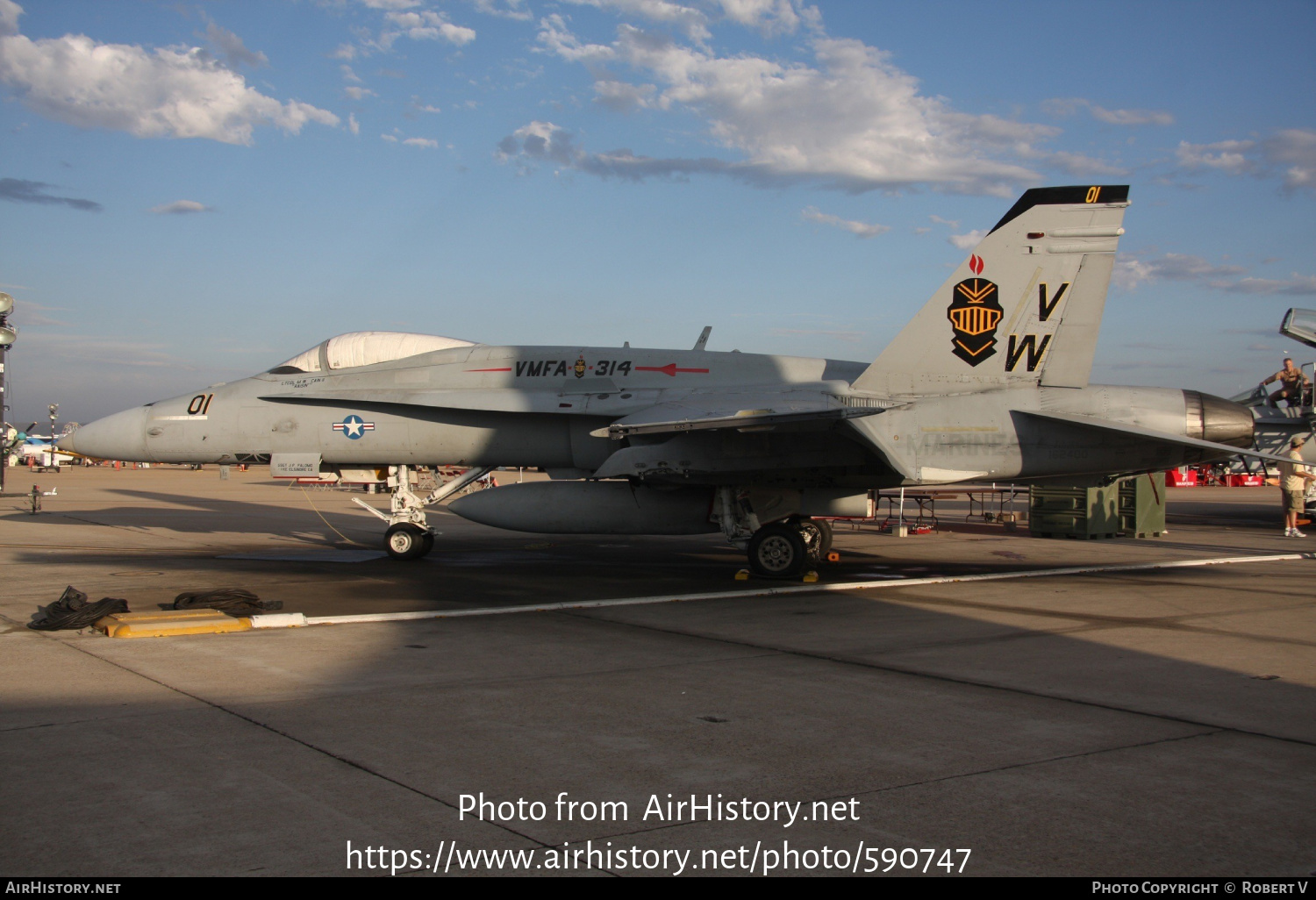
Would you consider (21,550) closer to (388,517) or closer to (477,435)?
(388,517)

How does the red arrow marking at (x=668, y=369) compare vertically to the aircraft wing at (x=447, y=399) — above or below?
above

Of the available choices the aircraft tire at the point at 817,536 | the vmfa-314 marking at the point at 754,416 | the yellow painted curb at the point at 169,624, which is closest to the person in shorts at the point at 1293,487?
the vmfa-314 marking at the point at 754,416

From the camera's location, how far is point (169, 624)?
7.51 meters

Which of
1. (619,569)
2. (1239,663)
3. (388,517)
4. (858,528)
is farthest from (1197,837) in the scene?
(858,528)

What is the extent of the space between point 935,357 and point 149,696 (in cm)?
896

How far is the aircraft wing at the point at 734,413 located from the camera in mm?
9906

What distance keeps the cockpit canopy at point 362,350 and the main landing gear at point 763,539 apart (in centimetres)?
454

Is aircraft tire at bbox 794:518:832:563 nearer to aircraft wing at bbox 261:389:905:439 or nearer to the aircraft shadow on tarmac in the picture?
aircraft wing at bbox 261:389:905:439

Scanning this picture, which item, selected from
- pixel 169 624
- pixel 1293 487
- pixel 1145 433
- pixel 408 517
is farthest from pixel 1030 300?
pixel 1293 487

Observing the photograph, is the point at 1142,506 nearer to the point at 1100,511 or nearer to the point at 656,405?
the point at 1100,511

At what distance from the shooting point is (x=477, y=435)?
13.0 metres

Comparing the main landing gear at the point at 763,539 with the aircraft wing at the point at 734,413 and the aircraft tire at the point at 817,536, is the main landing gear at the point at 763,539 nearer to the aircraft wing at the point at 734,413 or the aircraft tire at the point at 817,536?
the aircraft tire at the point at 817,536

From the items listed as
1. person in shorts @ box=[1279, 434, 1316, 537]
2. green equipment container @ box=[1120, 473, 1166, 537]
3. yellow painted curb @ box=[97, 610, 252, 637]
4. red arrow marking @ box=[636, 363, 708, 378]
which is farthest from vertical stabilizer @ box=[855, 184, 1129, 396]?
person in shorts @ box=[1279, 434, 1316, 537]
